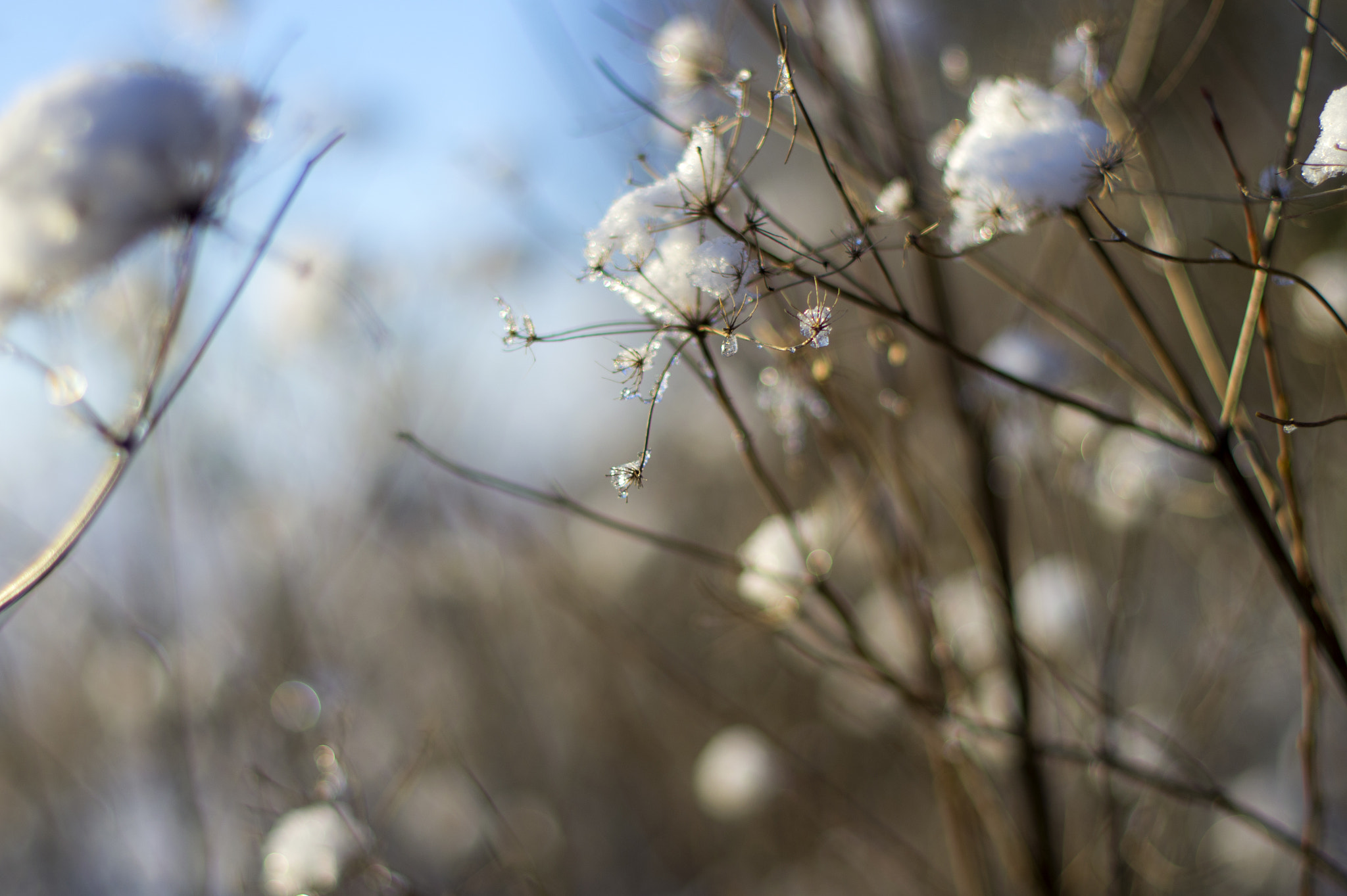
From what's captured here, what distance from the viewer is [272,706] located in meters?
2.17

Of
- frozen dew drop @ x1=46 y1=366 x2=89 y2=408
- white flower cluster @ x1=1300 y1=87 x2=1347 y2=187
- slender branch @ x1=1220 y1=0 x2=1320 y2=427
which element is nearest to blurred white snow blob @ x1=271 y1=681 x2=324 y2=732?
frozen dew drop @ x1=46 y1=366 x2=89 y2=408

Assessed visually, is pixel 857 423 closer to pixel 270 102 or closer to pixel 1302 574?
pixel 1302 574

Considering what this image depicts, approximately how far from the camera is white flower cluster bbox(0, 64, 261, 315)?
86 cm

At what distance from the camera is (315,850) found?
1.33 meters

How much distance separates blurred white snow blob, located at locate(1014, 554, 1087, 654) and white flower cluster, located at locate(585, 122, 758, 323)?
1.66 meters

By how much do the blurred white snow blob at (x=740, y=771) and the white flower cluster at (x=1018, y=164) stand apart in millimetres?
1734

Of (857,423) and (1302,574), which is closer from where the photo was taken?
(1302,574)

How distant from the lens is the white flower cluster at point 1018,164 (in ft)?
2.31

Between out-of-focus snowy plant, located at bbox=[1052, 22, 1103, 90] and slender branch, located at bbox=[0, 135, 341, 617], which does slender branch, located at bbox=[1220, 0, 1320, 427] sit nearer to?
out-of-focus snowy plant, located at bbox=[1052, 22, 1103, 90]

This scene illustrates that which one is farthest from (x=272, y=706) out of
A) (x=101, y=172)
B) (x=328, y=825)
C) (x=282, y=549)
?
(x=101, y=172)

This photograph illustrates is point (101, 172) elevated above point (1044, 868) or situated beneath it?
elevated above

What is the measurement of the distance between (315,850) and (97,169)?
1.12 metres

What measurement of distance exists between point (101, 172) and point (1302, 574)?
137cm

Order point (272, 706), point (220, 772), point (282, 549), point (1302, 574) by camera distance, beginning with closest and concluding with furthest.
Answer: point (1302, 574), point (272, 706), point (220, 772), point (282, 549)
